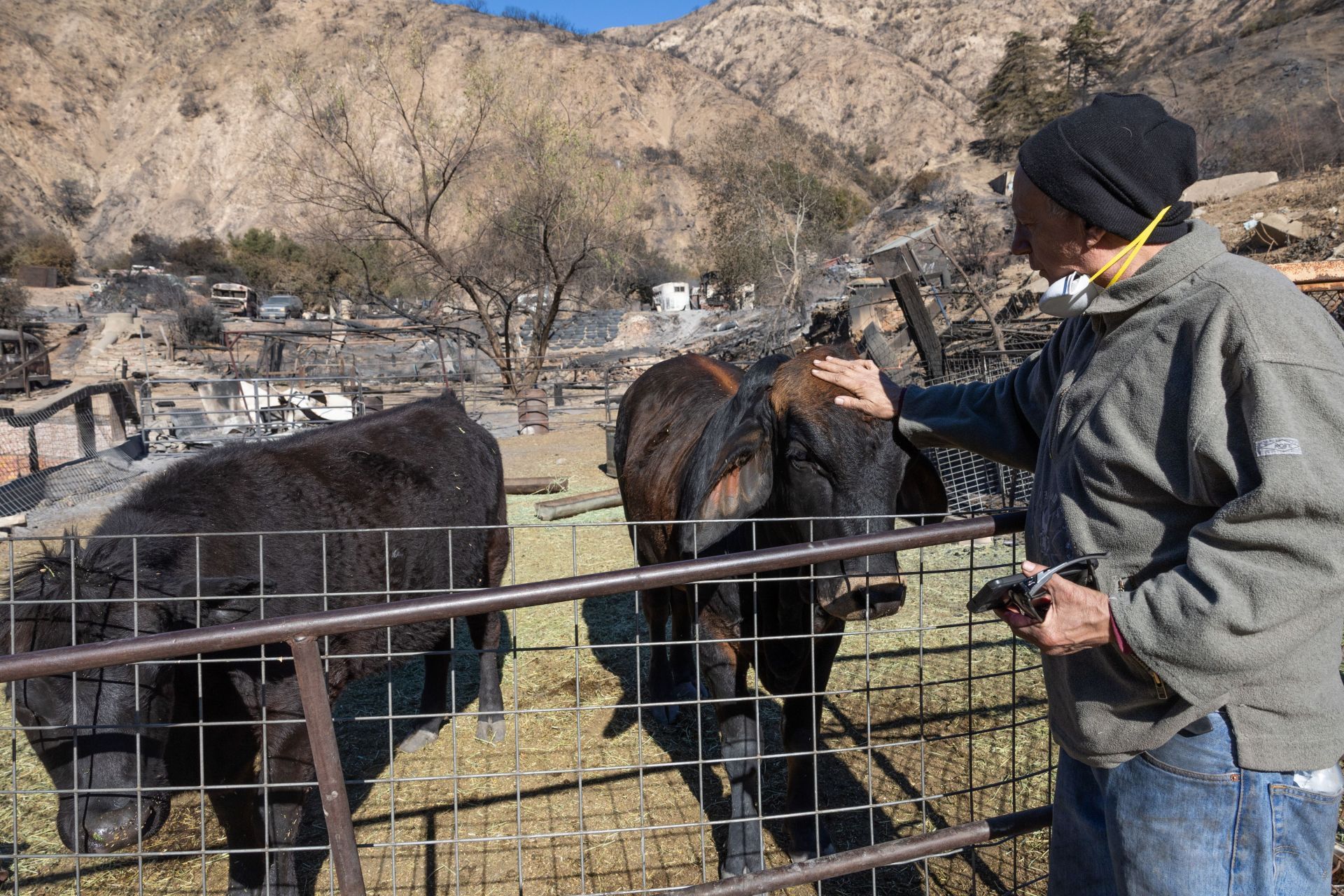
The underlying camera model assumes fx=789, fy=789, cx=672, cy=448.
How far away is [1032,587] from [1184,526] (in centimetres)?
28

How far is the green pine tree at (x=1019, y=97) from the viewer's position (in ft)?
122

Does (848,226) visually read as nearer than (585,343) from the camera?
No

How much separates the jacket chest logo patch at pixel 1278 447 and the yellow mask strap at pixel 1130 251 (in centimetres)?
42

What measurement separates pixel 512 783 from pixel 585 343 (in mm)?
31024

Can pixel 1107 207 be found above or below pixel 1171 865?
above

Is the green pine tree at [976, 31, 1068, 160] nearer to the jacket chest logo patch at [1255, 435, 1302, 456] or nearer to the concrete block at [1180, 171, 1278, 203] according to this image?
the concrete block at [1180, 171, 1278, 203]

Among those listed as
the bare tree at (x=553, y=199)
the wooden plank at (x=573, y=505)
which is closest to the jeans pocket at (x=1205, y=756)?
the wooden plank at (x=573, y=505)

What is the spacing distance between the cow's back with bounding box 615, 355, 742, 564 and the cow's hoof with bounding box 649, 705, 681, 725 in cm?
90

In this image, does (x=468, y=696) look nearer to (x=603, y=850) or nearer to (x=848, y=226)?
(x=603, y=850)

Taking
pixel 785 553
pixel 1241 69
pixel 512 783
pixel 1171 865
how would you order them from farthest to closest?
1. pixel 1241 69
2. pixel 512 783
3. pixel 785 553
4. pixel 1171 865

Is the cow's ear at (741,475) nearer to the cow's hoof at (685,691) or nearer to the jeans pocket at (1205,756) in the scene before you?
the jeans pocket at (1205,756)

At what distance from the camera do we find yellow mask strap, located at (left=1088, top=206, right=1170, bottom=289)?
145 centimetres

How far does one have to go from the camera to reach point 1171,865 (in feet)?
4.70

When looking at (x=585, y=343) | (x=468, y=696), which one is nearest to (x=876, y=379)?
(x=468, y=696)
